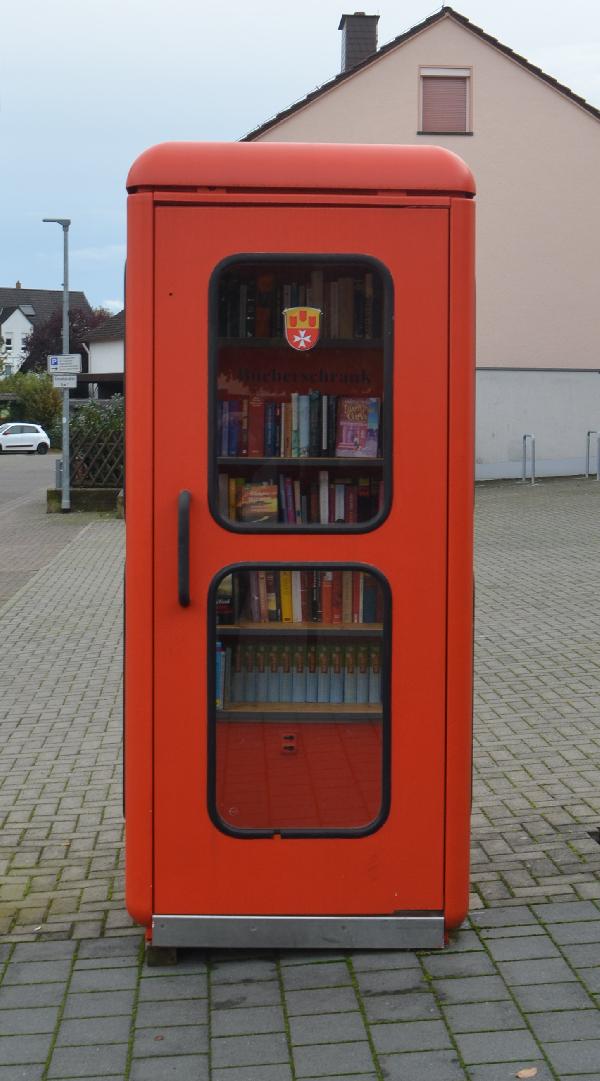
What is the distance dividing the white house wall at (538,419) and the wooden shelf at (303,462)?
2320 cm

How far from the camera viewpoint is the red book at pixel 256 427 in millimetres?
4035

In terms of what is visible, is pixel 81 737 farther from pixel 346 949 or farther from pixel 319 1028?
pixel 319 1028

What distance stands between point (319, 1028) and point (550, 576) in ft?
33.0

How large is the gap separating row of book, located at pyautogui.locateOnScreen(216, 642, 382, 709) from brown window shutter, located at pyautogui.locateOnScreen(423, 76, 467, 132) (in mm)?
25499

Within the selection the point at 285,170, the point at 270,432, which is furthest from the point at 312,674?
the point at 285,170

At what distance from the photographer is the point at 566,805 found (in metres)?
5.64

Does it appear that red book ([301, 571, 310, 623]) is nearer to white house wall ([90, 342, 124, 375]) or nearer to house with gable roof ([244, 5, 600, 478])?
house with gable roof ([244, 5, 600, 478])

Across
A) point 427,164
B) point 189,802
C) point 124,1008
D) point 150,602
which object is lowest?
point 124,1008

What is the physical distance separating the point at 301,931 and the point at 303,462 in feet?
4.88

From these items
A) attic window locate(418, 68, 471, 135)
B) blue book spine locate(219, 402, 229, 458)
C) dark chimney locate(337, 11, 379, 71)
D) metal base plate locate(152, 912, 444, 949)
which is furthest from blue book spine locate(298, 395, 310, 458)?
dark chimney locate(337, 11, 379, 71)

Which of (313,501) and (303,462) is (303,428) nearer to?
(303,462)

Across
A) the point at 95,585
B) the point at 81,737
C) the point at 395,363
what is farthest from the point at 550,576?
the point at 395,363

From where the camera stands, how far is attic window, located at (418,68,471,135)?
90.7ft

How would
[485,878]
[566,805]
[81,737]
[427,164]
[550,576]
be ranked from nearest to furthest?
[427,164]
[485,878]
[566,805]
[81,737]
[550,576]
